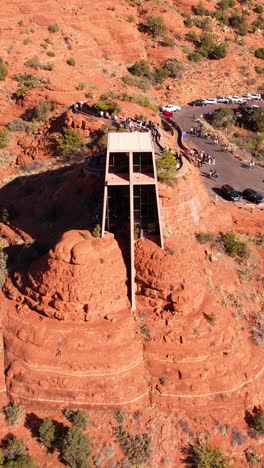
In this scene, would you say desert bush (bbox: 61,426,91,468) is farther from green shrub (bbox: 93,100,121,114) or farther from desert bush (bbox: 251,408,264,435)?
green shrub (bbox: 93,100,121,114)

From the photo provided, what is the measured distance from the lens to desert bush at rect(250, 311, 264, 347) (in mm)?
26156

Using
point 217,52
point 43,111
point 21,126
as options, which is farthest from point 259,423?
point 217,52

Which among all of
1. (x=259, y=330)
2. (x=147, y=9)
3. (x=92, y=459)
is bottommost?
(x=92, y=459)

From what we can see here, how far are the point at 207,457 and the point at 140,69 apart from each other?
169ft

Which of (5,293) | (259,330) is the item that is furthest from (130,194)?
(259,330)

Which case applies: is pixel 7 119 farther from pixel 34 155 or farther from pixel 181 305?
pixel 181 305

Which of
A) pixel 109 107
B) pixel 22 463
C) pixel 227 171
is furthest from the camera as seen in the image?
pixel 109 107

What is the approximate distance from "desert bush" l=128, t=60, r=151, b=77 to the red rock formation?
41.6 m

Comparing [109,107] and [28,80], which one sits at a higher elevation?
[109,107]

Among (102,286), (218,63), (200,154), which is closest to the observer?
(102,286)

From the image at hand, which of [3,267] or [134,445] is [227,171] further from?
[134,445]

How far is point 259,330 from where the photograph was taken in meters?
26.5

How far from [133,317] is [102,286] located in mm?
2859

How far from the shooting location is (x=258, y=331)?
86.9ft
